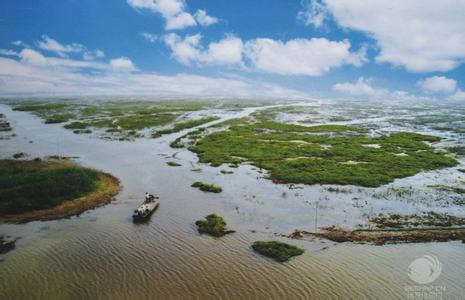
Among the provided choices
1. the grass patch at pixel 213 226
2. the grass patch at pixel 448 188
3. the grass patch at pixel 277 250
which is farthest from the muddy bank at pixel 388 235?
the grass patch at pixel 448 188

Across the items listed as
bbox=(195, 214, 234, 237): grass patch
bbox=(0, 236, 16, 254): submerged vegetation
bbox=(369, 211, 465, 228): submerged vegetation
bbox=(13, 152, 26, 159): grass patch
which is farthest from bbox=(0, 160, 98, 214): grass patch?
bbox=(369, 211, 465, 228): submerged vegetation

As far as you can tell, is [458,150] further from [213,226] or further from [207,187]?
[213,226]

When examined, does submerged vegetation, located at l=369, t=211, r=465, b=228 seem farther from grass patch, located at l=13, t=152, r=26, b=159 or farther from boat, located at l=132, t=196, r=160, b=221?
grass patch, located at l=13, t=152, r=26, b=159

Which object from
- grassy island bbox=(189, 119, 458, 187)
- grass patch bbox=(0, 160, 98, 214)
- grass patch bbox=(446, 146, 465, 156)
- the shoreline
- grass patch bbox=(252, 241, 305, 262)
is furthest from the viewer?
grass patch bbox=(446, 146, 465, 156)

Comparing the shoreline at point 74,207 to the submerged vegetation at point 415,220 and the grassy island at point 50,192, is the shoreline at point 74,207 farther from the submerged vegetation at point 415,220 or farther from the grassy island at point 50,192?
the submerged vegetation at point 415,220

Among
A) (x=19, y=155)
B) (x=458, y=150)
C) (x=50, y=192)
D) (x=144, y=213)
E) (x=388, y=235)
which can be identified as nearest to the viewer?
(x=388, y=235)

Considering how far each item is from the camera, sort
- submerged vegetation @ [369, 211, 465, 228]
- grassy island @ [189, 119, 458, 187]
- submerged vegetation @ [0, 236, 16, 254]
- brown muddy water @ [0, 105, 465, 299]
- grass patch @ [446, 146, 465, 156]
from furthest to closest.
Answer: grass patch @ [446, 146, 465, 156] → grassy island @ [189, 119, 458, 187] → submerged vegetation @ [369, 211, 465, 228] → submerged vegetation @ [0, 236, 16, 254] → brown muddy water @ [0, 105, 465, 299]

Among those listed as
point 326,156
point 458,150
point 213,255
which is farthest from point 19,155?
point 458,150

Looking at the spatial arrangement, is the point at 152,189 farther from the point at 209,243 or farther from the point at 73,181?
the point at 209,243
